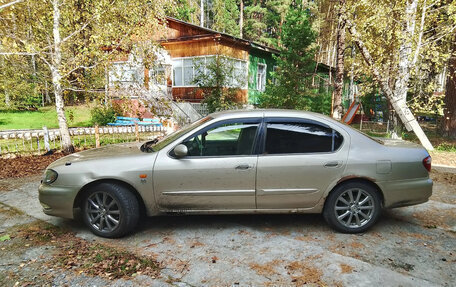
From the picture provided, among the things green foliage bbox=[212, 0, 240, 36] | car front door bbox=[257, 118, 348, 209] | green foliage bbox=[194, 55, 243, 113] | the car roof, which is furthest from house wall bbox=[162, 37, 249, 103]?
green foliage bbox=[212, 0, 240, 36]

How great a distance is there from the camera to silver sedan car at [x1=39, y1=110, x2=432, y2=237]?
3.74 metres

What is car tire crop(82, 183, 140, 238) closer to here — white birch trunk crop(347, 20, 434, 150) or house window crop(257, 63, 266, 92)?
white birch trunk crop(347, 20, 434, 150)

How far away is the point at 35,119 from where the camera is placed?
62.4 ft

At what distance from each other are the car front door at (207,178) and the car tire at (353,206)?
106 cm

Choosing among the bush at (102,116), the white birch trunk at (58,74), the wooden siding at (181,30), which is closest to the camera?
the white birch trunk at (58,74)

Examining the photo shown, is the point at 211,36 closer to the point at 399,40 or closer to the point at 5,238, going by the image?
the point at 399,40

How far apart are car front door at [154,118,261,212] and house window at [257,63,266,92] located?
16959 mm

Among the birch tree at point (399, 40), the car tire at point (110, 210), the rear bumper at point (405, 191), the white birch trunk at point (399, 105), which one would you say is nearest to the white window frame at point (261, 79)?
the birch tree at point (399, 40)

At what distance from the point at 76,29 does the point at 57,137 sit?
3.89 metres

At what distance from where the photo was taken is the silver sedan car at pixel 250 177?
12.3 feet

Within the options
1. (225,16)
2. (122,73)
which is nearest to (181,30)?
(122,73)

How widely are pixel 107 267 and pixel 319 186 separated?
2.64 meters

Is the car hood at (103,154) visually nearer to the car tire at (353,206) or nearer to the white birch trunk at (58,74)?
the car tire at (353,206)

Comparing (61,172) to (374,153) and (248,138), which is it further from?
(374,153)
